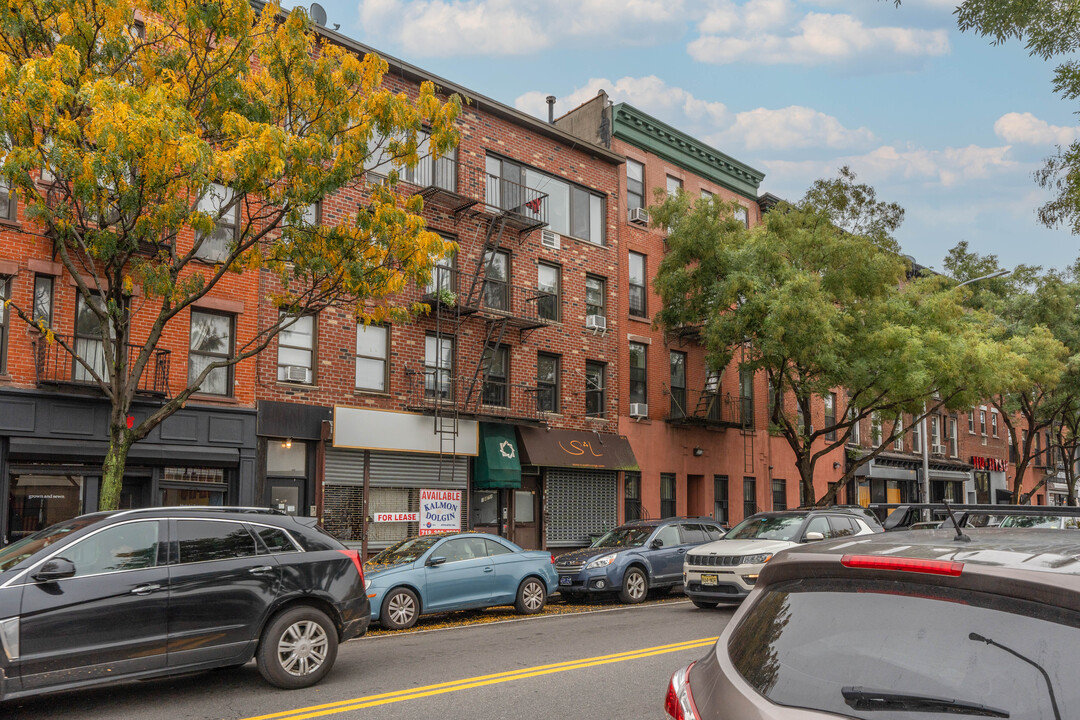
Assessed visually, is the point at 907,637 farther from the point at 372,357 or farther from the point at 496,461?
the point at 496,461

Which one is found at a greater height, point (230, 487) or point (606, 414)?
point (606, 414)

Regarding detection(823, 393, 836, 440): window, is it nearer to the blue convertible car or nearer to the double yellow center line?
the blue convertible car

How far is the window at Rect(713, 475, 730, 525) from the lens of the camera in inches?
1197

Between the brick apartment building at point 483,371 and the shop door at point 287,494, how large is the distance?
3cm

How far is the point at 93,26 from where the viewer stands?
42.6ft

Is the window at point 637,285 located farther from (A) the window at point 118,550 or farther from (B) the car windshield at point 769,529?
(A) the window at point 118,550

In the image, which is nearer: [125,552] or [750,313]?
[125,552]

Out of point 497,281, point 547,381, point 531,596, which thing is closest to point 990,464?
point 547,381

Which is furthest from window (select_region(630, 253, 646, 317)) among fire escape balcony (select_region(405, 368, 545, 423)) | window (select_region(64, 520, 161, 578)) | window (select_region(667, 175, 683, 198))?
window (select_region(64, 520, 161, 578))

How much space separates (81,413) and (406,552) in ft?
22.0

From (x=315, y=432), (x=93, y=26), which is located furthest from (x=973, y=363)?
(x=93, y=26)

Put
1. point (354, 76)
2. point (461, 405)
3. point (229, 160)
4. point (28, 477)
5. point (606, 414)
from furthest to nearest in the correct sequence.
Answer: point (606, 414) → point (461, 405) → point (28, 477) → point (354, 76) → point (229, 160)

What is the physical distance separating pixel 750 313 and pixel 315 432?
10.8 meters

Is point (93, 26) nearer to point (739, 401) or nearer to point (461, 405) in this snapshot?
point (461, 405)
